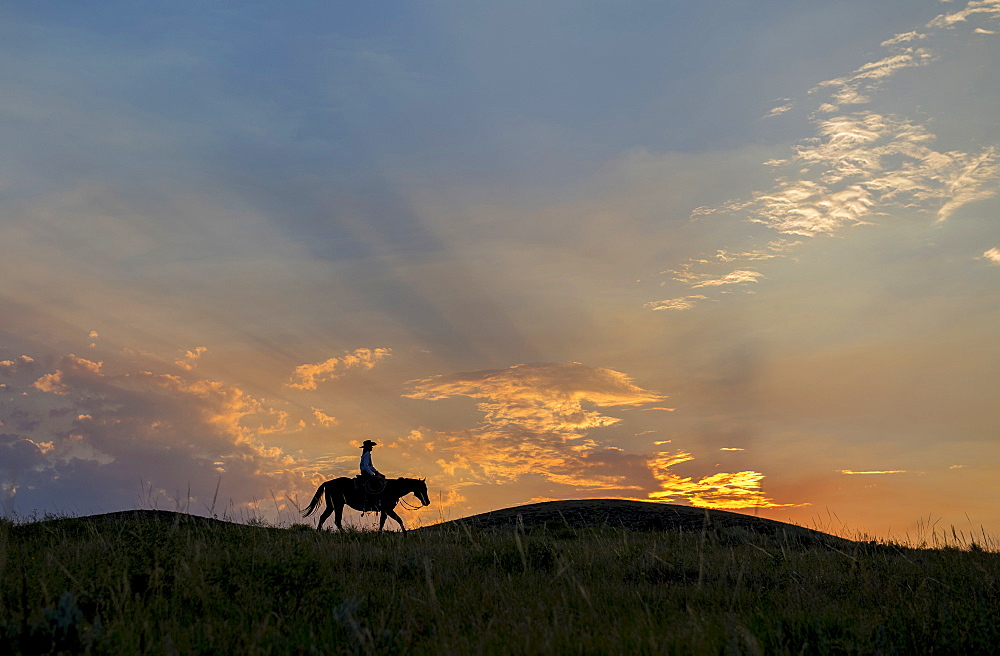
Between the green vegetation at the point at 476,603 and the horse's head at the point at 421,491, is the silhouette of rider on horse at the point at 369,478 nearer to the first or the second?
the horse's head at the point at 421,491

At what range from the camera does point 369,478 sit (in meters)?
23.1

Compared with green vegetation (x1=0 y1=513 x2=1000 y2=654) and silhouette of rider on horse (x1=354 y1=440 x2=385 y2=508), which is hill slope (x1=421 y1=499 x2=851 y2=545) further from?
green vegetation (x1=0 y1=513 x2=1000 y2=654)

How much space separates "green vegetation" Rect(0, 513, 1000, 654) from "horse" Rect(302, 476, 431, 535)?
13204 millimetres

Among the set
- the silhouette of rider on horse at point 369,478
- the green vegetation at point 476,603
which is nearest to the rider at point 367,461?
the silhouette of rider on horse at point 369,478

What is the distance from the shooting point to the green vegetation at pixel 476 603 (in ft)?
16.5

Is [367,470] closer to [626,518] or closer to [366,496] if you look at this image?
[366,496]

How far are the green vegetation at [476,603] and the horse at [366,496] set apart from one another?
13204mm

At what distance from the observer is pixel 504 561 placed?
371 inches

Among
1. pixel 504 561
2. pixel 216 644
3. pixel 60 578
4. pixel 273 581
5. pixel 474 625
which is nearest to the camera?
pixel 216 644

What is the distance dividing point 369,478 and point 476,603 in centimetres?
1714

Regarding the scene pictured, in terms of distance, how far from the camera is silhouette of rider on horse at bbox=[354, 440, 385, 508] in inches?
907

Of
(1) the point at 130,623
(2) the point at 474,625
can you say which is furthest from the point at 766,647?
(1) the point at 130,623

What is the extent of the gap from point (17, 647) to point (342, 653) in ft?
7.05

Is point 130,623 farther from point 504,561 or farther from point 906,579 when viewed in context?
point 906,579
